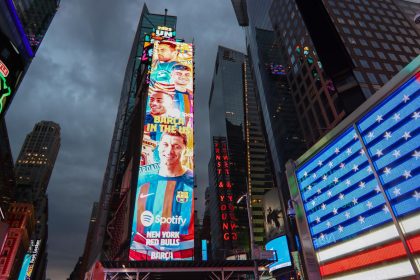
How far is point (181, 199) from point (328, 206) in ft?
88.2

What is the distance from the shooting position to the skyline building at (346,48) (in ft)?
222

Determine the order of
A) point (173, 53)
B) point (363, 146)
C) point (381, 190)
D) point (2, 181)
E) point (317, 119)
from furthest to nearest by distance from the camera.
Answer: point (317, 119)
point (2, 181)
point (173, 53)
point (363, 146)
point (381, 190)

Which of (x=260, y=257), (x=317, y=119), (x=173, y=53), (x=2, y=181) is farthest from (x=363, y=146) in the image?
(x=2, y=181)

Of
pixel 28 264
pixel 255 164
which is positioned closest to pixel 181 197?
pixel 28 264

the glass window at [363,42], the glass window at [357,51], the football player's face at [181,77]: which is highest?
the glass window at [363,42]

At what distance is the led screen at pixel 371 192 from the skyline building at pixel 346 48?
40.3 m

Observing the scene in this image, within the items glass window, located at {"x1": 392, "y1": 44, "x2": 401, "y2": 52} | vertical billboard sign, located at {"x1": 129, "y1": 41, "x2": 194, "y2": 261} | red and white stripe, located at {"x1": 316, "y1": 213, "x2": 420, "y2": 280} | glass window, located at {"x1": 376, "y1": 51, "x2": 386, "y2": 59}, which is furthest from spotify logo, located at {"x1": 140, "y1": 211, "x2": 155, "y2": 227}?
glass window, located at {"x1": 392, "y1": 44, "x2": 401, "y2": 52}

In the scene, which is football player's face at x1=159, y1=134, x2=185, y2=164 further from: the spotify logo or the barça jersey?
the spotify logo

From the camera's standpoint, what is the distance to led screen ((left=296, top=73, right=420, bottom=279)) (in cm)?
979

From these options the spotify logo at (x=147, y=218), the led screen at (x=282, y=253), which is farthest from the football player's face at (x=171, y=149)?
the led screen at (x=282, y=253)

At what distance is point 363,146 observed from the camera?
11836mm

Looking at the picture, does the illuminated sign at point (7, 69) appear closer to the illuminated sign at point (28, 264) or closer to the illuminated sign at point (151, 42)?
the illuminated sign at point (151, 42)

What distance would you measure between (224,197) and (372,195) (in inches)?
4389

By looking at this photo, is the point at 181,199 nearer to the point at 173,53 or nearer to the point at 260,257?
the point at 260,257
